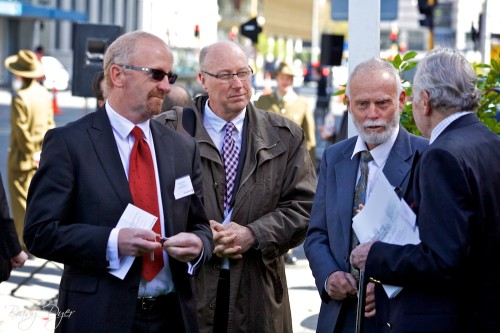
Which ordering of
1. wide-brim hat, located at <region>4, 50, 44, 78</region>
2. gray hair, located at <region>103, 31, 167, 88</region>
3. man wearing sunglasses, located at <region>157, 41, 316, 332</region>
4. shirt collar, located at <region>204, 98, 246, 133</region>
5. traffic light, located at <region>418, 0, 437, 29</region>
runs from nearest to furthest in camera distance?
gray hair, located at <region>103, 31, 167, 88</region> < man wearing sunglasses, located at <region>157, 41, 316, 332</region> < shirt collar, located at <region>204, 98, 246, 133</region> < wide-brim hat, located at <region>4, 50, 44, 78</region> < traffic light, located at <region>418, 0, 437, 29</region>

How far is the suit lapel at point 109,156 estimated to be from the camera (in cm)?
423

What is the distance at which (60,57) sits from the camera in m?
61.9

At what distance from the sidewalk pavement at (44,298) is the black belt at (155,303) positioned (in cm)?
325

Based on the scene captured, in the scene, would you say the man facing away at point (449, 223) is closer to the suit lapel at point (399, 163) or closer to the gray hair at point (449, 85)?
the gray hair at point (449, 85)

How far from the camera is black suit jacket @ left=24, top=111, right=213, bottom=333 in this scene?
414cm

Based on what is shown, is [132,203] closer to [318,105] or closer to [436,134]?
[436,134]

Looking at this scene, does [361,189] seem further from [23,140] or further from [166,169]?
[23,140]

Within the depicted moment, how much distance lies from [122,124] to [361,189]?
3.84ft

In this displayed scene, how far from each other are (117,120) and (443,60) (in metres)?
1.36

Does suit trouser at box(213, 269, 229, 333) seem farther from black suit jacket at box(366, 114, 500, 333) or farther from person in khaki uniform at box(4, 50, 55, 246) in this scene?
person in khaki uniform at box(4, 50, 55, 246)

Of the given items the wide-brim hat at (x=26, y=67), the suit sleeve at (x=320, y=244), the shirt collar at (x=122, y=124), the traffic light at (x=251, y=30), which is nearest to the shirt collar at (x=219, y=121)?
the suit sleeve at (x=320, y=244)

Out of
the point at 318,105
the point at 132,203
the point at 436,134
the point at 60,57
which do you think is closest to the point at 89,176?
the point at 132,203

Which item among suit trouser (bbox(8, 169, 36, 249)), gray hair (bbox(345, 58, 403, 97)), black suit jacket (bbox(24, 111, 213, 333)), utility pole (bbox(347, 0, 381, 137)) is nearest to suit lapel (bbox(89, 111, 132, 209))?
black suit jacket (bbox(24, 111, 213, 333))

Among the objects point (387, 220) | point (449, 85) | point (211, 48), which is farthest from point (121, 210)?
point (211, 48)
